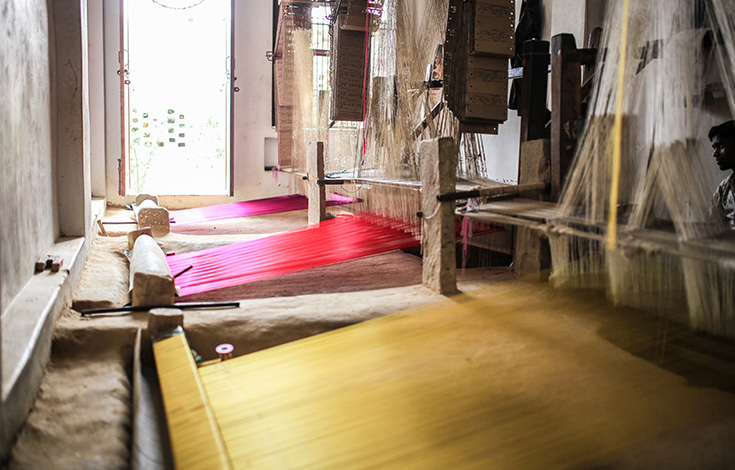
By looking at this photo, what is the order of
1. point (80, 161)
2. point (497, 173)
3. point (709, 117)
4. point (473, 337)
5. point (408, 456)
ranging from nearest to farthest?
point (408, 456)
point (473, 337)
point (80, 161)
point (709, 117)
point (497, 173)

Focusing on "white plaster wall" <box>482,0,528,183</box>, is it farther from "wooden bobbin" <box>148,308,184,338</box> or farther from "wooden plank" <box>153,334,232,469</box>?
"wooden plank" <box>153,334,232,469</box>

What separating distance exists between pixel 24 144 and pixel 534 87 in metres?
2.68

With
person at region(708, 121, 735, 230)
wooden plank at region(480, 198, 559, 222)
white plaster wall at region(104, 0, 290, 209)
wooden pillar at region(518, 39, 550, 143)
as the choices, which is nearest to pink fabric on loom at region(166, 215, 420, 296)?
wooden plank at region(480, 198, 559, 222)

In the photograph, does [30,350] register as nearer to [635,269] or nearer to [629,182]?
[635,269]

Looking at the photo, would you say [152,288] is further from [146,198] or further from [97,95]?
[97,95]

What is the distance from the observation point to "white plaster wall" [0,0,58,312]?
2006 mm

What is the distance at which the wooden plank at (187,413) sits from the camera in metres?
1.52

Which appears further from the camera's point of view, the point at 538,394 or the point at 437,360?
the point at 437,360

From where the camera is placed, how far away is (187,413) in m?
1.73

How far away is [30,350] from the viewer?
5.78 feet

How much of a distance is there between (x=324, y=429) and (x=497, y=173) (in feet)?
15.1

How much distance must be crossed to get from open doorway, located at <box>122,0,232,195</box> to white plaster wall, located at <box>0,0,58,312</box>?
6386mm

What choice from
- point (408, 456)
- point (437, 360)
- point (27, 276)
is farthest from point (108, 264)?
point (408, 456)

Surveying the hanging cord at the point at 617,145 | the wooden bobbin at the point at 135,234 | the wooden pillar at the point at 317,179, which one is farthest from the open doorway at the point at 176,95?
the hanging cord at the point at 617,145
